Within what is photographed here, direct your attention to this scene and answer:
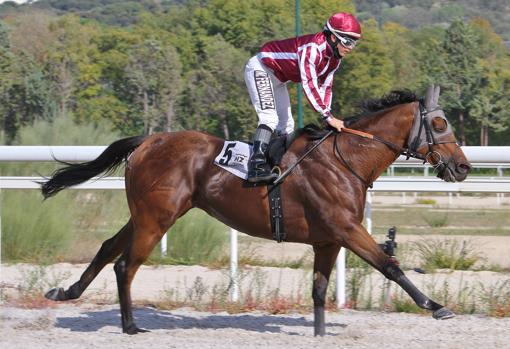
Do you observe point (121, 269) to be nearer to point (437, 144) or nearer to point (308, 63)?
point (308, 63)

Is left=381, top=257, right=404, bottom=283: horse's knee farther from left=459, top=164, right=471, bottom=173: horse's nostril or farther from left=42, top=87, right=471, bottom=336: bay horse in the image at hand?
left=459, top=164, right=471, bottom=173: horse's nostril

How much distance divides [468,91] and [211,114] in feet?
32.4

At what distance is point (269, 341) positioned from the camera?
605 centimetres

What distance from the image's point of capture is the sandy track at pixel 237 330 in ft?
19.6

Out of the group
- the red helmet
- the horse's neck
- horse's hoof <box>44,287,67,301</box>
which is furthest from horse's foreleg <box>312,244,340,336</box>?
horse's hoof <box>44,287,67,301</box>

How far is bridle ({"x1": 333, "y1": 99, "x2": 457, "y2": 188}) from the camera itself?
6.13 m

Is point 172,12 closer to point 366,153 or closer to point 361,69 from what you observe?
point 361,69

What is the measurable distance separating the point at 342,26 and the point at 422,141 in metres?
0.89

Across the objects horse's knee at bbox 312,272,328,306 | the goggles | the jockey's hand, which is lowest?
horse's knee at bbox 312,272,328,306

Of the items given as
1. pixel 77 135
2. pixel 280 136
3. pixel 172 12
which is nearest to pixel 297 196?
pixel 280 136

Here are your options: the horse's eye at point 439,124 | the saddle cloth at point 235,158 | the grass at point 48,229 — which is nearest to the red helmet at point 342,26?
the horse's eye at point 439,124

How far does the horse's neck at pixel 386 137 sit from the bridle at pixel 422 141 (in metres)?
0.03

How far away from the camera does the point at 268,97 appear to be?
637 cm

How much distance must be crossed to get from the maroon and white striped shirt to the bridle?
0.36 m
